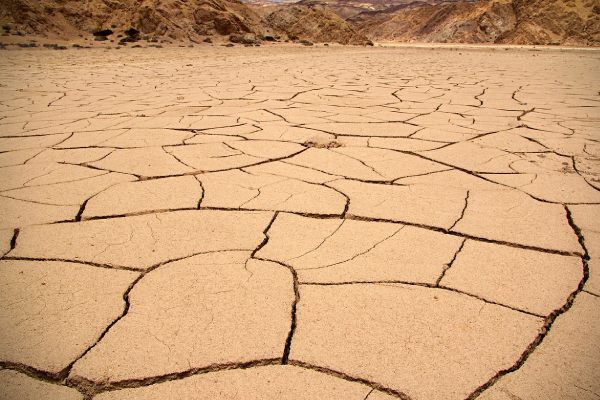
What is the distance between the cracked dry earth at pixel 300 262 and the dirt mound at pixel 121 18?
8.88 meters

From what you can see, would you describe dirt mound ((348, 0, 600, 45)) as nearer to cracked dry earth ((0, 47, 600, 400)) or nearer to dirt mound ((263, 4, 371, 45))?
dirt mound ((263, 4, 371, 45))

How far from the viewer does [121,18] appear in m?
10.4

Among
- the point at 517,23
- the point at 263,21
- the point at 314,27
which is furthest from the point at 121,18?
the point at 517,23

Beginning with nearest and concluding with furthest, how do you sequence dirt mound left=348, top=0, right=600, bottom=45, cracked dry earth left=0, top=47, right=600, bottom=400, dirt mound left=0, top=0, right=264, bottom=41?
cracked dry earth left=0, top=47, right=600, bottom=400 → dirt mound left=0, top=0, right=264, bottom=41 → dirt mound left=348, top=0, right=600, bottom=45

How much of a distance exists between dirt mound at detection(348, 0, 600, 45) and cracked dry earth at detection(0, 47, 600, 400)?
1681 cm

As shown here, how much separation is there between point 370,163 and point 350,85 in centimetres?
241

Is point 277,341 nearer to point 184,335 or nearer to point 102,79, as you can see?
point 184,335

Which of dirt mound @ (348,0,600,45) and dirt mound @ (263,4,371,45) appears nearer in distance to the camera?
dirt mound @ (263,4,371,45)

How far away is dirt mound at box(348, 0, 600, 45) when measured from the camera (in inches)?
605

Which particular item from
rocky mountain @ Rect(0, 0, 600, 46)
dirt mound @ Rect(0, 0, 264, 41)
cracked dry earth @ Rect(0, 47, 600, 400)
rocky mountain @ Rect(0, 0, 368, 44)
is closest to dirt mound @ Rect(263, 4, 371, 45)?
rocky mountain @ Rect(0, 0, 600, 46)

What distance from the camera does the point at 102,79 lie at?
170 inches

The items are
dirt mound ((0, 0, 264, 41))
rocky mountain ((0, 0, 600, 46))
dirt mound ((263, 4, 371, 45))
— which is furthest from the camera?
dirt mound ((263, 4, 371, 45))

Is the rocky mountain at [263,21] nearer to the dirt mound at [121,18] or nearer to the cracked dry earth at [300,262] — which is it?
the dirt mound at [121,18]

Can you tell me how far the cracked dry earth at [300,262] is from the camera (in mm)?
721
